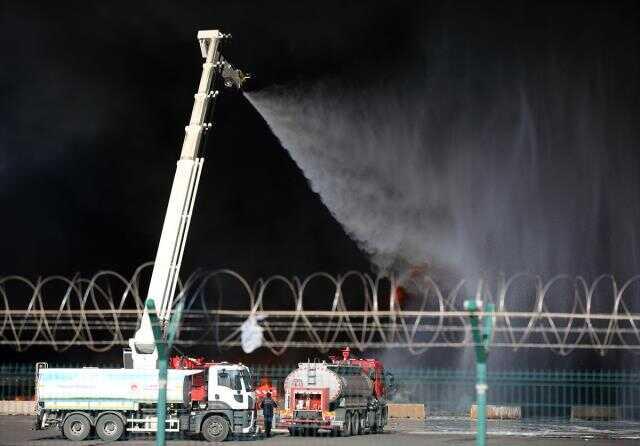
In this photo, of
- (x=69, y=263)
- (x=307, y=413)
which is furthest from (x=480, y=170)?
(x=69, y=263)

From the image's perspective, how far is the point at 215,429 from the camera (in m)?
48.2

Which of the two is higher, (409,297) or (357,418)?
(409,297)

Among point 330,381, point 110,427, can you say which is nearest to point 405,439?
point 330,381

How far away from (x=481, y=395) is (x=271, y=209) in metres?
59.3

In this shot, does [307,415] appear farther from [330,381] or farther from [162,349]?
[162,349]

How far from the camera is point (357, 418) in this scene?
54.1 meters

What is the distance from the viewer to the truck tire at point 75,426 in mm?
47688

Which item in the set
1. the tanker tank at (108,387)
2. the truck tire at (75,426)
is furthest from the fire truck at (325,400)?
the truck tire at (75,426)

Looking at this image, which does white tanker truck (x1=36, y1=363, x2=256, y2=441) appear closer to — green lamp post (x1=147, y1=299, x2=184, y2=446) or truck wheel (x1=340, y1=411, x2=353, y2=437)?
truck wheel (x1=340, y1=411, x2=353, y2=437)

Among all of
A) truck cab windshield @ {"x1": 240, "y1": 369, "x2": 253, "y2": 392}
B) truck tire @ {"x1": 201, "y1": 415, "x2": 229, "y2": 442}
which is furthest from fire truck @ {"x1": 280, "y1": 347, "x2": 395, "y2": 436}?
truck tire @ {"x1": 201, "y1": 415, "x2": 229, "y2": 442}

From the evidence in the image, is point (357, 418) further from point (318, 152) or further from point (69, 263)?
point (69, 263)

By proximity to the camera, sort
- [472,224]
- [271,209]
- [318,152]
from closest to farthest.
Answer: [318,152] → [472,224] → [271,209]

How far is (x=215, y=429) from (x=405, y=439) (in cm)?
866

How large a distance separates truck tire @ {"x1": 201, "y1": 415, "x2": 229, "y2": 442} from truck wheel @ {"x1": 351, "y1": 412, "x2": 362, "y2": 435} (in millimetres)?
7868
